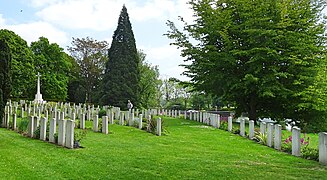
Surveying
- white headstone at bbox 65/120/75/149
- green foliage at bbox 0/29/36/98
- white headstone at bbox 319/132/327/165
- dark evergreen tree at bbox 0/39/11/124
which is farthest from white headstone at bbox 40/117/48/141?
green foliage at bbox 0/29/36/98

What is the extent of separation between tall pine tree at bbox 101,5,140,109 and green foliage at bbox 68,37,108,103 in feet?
43.5

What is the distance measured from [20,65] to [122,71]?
497 inches

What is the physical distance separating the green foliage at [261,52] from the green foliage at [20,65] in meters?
26.5

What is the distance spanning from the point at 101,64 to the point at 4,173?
55249mm

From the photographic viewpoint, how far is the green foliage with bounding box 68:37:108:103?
60.5m

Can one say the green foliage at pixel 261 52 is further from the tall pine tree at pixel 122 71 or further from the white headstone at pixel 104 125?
the tall pine tree at pixel 122 71

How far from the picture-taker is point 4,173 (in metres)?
7.23

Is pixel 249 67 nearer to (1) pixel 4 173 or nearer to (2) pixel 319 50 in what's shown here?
(2) pixel 319 50

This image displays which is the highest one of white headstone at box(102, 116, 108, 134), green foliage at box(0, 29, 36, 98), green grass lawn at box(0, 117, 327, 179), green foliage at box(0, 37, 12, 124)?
green foliage at box(0, 29, 36, 98)

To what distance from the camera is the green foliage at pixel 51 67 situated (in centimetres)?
5309

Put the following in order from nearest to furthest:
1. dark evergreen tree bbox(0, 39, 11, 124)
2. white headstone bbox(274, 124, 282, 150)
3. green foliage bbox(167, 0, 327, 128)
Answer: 1. white headstone bbox(274, 124, 282, 150)
2. dark evergreen tree bbox(0, 39, 11, 124)
3. green foliage bbox(167, 0, 327, 128)

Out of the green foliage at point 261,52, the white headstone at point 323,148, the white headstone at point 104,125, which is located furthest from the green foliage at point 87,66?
the white headstone at point 323,148

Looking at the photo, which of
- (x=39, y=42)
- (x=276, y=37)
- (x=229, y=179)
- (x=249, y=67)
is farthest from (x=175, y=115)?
(x=39, y=42)

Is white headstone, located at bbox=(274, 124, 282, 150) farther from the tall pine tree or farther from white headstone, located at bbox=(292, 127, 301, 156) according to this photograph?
the tall pine tree
